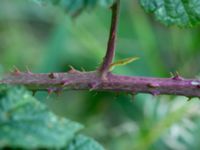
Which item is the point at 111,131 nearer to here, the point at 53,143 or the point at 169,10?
the point at 169,10

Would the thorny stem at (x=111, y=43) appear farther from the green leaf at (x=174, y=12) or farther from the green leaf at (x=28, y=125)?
the green leaf at (x=28, y=125)

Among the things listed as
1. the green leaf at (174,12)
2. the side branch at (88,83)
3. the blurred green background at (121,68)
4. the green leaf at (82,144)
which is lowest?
the green leaf at (82,144)

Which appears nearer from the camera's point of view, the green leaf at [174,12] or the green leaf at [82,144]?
the green leaf at [82,144]

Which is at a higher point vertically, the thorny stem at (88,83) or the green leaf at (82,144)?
the thorny stem at (88,83)

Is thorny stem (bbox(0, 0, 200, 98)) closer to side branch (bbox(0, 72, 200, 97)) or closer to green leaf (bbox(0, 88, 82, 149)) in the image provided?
side branch (bbox(0, 72, 200, 97))

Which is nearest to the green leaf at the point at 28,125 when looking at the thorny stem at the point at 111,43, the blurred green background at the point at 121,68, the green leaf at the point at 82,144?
the green leaf at the point at 82,144

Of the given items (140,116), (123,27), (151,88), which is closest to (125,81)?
(151,88)

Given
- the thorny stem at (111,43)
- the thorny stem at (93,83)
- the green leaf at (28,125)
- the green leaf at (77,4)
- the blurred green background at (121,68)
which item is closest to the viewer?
the green leaf at (28,125)
